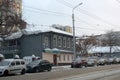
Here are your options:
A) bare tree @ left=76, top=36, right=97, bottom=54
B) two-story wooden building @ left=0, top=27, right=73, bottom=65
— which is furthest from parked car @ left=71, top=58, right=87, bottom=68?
bare tree @ left=76, top=36, right=97, bottom=54

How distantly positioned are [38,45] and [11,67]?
95.2 feet

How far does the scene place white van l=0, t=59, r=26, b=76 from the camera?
35.0 m

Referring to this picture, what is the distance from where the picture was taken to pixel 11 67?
35.9m

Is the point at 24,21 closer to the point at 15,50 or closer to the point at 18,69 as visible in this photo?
A: the point at 18,69

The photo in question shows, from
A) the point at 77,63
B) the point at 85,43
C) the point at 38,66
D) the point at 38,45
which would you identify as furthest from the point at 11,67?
the point at 85,43

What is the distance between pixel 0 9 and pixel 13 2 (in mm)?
3082

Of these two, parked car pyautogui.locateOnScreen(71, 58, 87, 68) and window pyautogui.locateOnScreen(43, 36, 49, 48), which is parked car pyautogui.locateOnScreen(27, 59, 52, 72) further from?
window pyautogui.locateOnScreen(43, 36, 49, 48)

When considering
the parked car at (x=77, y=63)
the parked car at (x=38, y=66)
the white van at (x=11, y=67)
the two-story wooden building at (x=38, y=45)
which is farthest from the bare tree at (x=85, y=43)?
the white van at (x=11, y=67)

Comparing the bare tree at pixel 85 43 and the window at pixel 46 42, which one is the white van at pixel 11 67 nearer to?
the window at pixel 46 42

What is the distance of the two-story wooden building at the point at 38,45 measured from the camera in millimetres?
65000

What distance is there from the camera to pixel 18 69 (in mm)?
37312

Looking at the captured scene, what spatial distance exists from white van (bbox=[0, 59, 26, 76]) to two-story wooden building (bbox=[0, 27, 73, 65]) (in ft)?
84.8

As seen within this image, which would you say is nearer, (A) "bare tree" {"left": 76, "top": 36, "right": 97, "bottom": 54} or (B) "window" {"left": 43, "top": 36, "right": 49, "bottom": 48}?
(B) "window" {"left": 43, "top": 36, "right": 49, "bottom": 48}

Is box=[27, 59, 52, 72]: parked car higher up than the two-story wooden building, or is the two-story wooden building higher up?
the two-story wooden building
